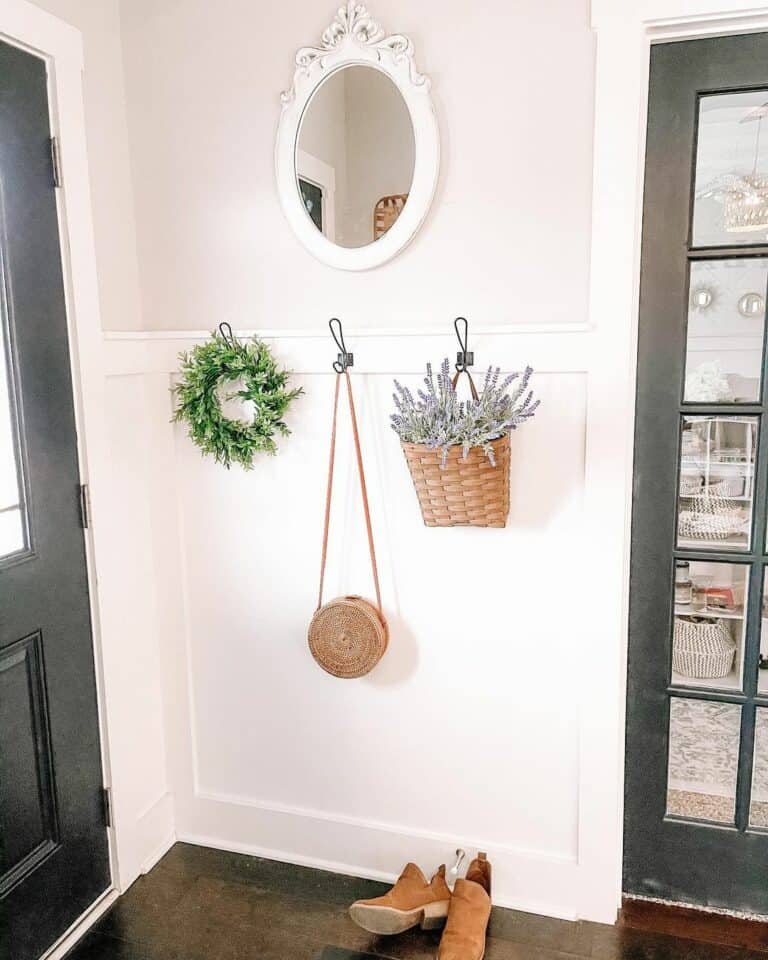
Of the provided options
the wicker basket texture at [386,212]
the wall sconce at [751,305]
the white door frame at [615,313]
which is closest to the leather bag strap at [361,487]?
the wicker basket texture at [386,212]

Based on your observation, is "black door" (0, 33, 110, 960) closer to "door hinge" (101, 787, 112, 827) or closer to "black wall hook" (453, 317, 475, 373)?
"door hinge" (101, 787, 112, 827)

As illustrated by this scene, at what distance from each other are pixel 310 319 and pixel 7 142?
2.47ft

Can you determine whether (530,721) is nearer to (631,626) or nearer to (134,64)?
(631,626)

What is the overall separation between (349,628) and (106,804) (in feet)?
2.61

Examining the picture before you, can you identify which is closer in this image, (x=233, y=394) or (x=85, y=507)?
(x=85, y=507)

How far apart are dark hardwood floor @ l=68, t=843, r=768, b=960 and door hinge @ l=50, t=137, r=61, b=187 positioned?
1794mm

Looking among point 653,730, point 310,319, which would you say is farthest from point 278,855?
point 310,319

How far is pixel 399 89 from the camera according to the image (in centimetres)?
184

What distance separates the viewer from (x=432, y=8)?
5.92ft

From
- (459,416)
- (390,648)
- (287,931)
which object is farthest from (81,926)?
(459,416)

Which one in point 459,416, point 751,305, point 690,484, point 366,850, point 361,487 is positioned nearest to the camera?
point 459,416

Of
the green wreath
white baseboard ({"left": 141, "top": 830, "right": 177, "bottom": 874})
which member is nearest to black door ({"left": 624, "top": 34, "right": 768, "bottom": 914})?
the green wreath

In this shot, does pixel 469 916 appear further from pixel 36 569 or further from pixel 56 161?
pixel 56 161

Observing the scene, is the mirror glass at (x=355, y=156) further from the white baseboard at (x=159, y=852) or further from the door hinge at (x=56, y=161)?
the white baseboard at (x=159, y=852)
